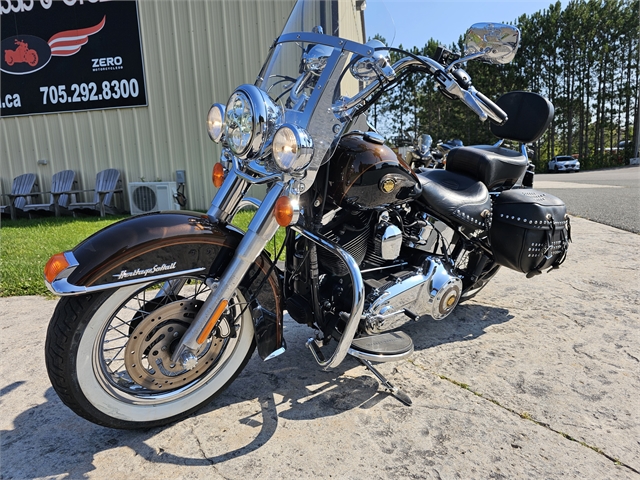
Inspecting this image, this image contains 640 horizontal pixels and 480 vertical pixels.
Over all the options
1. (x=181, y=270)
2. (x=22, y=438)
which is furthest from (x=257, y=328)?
(x=22, y=438)

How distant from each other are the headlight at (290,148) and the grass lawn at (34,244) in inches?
105

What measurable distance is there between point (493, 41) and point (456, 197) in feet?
3.17

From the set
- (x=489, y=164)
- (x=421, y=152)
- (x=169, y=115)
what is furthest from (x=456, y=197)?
(x=169, y=115)

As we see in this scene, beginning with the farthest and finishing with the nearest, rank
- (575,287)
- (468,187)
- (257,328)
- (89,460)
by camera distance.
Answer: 1. (575,287)
2. (468,187)
3. (257,328)
4. (89,460)

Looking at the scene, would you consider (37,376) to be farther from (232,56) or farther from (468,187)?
(232,56)

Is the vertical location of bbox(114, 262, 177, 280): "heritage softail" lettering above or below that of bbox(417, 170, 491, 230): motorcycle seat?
below

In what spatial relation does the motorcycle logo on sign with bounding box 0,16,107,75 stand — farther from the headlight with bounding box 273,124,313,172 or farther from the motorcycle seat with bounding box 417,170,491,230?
the headlight with bounding box 273,124,313,172

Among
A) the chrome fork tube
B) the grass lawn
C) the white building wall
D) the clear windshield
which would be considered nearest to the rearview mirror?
the clear windshield

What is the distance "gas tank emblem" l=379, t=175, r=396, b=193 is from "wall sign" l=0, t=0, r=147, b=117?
7.29 meters

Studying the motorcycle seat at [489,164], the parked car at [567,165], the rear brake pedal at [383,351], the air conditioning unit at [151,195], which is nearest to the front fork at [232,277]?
the rear brake pedal at [383,351]

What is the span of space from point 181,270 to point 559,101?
38773mm

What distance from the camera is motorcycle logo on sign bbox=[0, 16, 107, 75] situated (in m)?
7.84

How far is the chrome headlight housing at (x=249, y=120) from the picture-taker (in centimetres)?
164

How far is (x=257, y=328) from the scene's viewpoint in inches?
77.3
